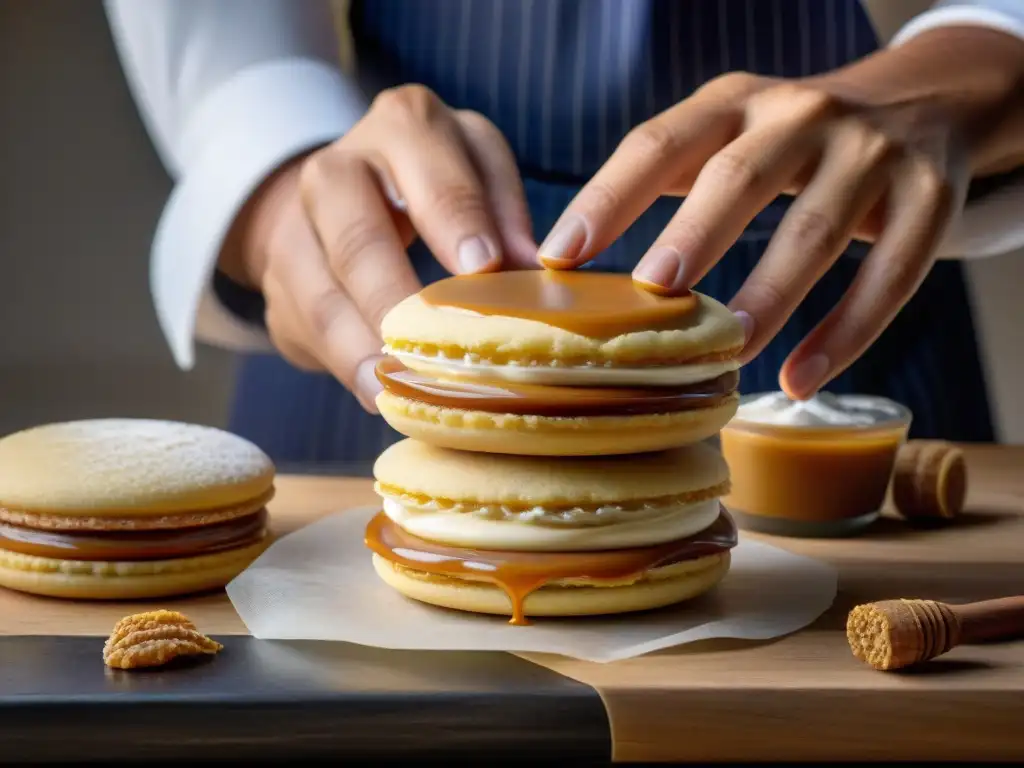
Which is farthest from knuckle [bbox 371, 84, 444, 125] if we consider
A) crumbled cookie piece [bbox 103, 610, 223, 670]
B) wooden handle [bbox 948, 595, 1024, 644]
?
wooden handle [bbox 948, 595, 1024, 644]

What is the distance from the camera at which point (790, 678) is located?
2.93 ft

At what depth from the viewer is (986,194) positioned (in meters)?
1.56

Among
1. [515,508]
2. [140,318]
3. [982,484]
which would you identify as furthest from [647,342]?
[140,318]

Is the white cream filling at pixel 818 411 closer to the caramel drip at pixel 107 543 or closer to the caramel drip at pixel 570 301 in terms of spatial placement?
the caramel drip at pixel 570 301

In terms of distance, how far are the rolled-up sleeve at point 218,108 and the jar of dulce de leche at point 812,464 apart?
2.03ft

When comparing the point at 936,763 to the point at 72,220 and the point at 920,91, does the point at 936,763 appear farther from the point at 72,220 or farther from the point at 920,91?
the point at 72,220

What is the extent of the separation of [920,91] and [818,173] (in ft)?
0.69

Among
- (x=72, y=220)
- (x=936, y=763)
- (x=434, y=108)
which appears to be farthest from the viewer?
(x=72, y=220)

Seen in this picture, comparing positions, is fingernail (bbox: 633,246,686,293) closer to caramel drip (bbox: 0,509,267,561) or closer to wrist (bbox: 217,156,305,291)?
caramel drip (bbox: 0,509,267,561)

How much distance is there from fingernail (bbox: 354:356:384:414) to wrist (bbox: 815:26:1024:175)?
0.52 metres

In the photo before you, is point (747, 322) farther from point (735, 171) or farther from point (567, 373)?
point (567, 373)

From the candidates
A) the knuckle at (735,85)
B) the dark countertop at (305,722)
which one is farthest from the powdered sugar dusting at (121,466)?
the knuckle at (735,85)

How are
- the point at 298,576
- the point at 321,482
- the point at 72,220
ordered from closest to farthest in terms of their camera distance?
the point at 298,576
the point at 321,482
the point at 72,220

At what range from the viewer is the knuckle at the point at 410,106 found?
1.29m
